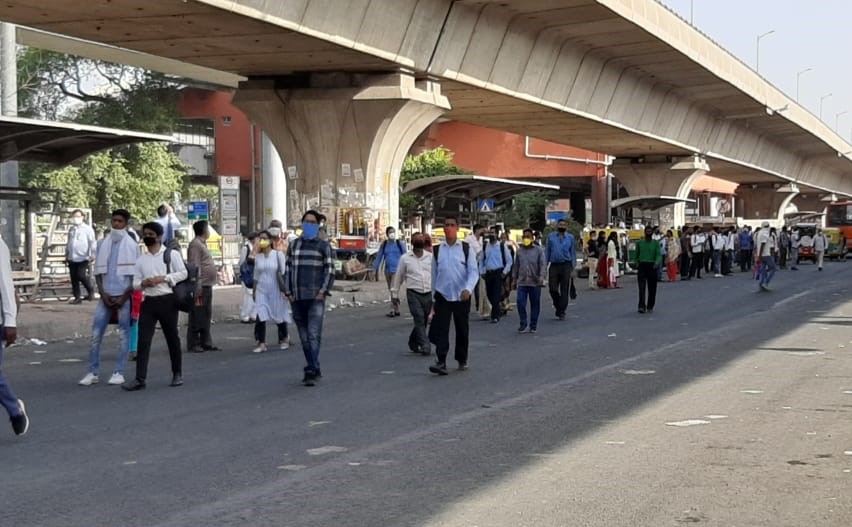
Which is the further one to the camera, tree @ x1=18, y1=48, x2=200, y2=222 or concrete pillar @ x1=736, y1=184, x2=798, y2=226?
concrete pillar @ x1=736, y1=184, x2=798, y2=226

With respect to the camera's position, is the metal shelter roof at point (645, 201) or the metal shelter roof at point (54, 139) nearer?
the metal shelter roof at point (54, 139)

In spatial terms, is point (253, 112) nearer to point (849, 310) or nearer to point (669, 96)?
point (849, 310)

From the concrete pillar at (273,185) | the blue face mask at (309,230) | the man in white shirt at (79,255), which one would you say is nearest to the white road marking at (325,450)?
the blue face mask at (309,230)

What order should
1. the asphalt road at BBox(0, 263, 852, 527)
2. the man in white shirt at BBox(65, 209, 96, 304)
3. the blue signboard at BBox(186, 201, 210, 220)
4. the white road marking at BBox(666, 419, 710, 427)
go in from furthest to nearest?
the blue signboard at BBox(186, 201, 210, 220) < the man in white shirt at BBox(65, 209, 96, 304) < the white road marking at BBox(666, 419, 710, 427) < the asphalt road at BBox(0, 263, 852, 527)

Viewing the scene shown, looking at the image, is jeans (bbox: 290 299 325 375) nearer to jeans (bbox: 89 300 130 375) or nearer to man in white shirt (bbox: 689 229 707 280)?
jeans (bbox: 89 300 130 375)

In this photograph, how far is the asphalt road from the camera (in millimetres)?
6918

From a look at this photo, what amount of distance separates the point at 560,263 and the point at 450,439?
1270 centimetres

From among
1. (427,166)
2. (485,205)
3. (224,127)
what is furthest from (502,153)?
(485,205)

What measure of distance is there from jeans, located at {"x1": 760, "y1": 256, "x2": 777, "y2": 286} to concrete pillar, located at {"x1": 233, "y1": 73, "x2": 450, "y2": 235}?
8921mm

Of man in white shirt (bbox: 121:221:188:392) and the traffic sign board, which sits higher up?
the traffic sign board

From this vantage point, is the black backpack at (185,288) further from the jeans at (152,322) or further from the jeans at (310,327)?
the jeans at (310,327)

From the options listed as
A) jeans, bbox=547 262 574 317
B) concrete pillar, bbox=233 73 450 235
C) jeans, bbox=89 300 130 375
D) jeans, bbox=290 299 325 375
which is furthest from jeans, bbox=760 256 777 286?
jeans, bbox=89 300 130 375

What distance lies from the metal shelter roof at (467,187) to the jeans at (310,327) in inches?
796

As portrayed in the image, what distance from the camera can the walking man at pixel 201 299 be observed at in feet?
54.1
